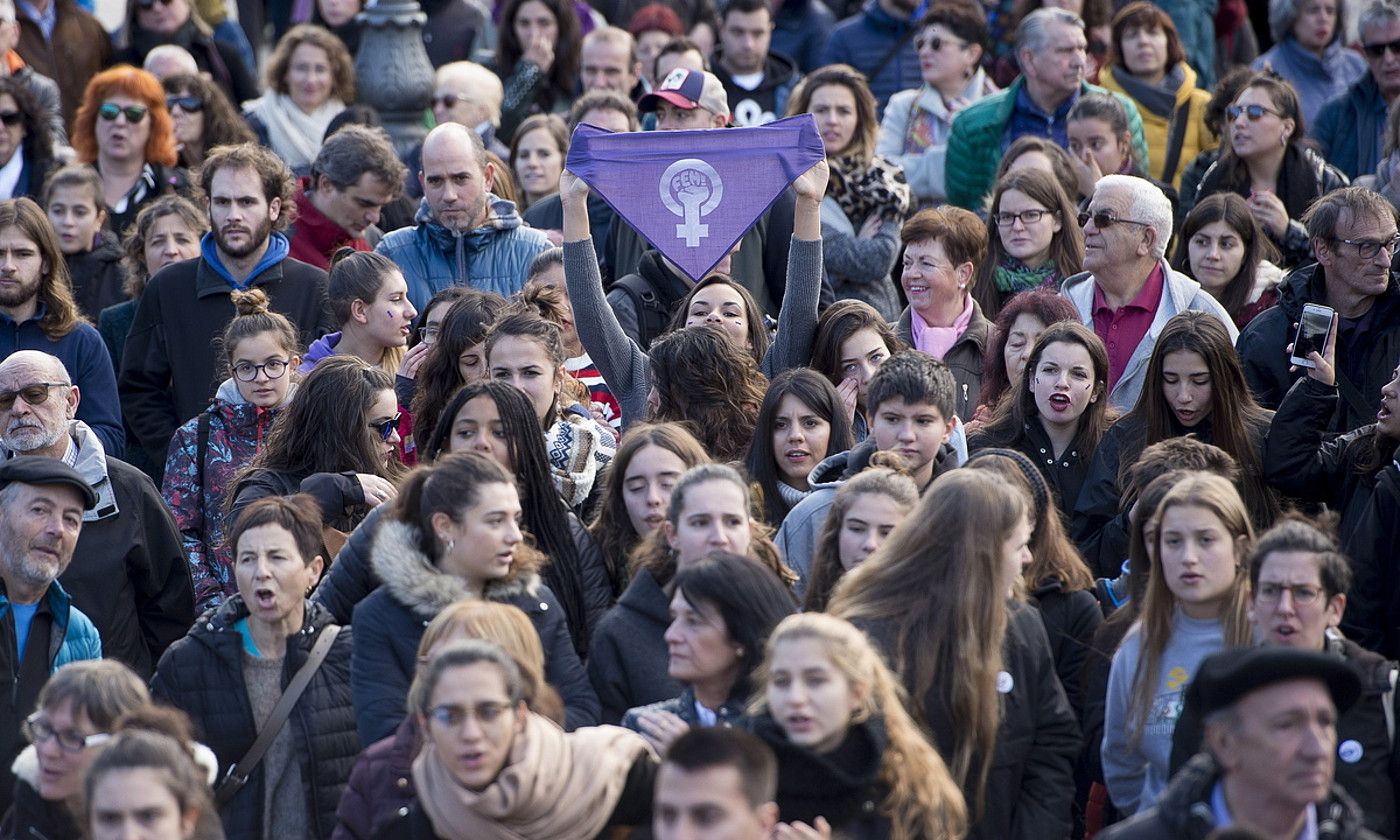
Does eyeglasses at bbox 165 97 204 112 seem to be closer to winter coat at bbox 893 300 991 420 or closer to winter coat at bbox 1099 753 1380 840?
winter coat at bbox 893 300 991 420

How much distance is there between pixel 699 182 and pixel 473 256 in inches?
51.2

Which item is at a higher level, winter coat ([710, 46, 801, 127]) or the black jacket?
winter coat ([710, 46, 801, 127])

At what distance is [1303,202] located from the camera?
1041cm

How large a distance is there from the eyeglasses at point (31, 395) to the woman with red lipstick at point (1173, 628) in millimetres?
4036

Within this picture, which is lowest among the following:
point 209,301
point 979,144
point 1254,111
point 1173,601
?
point 1173,601

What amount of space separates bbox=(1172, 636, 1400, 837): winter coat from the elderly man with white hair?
3.01 meters

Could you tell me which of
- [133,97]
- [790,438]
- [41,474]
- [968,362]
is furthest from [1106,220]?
[133,97]

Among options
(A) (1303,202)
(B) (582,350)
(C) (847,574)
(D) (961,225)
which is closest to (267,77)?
(B) (582,350)

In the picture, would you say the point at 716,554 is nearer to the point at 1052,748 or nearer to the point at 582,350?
the point at 1052,748

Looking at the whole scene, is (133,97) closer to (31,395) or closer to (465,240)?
(465,240)

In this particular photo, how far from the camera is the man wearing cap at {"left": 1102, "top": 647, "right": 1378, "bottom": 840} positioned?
16.0ft

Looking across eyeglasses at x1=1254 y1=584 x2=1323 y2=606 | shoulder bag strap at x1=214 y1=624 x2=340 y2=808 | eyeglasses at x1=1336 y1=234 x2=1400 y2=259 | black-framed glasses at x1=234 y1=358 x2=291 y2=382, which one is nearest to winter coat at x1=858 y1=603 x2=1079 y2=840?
eyeglasses at x1=1254 y1=584 x2=1323 y2=606

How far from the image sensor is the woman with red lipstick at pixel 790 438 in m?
7.57

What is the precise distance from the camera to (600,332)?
843 centimetres
